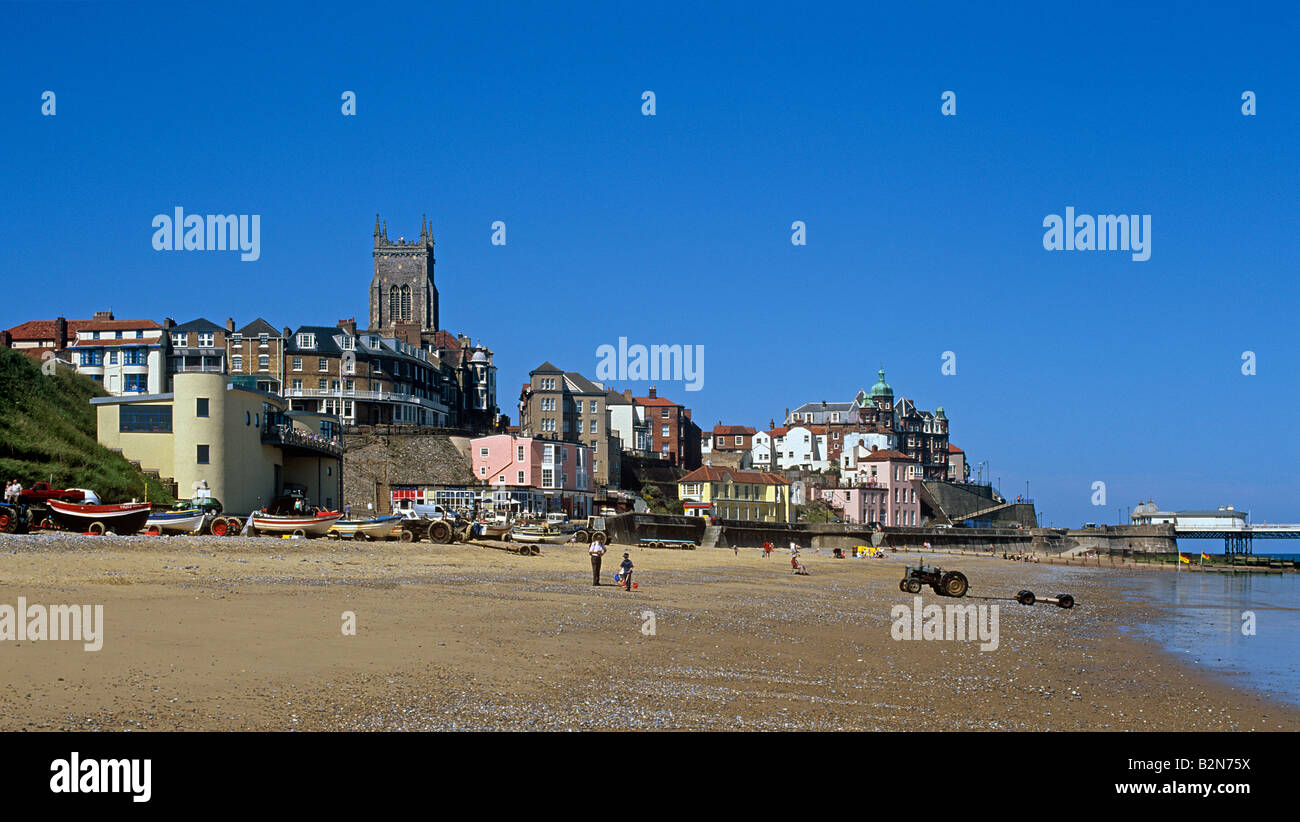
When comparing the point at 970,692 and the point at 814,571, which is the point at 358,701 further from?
the point at 814,571

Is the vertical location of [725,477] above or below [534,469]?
below

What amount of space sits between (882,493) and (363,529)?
111039mm

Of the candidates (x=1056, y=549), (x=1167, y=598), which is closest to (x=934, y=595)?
(x=1167, y=598)

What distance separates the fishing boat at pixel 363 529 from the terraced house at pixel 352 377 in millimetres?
57360

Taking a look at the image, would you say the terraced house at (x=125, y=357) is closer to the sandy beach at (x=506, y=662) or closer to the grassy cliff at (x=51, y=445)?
the grassy cliff at (x=51, y=445)

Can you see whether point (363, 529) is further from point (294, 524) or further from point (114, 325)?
point (114, 325)

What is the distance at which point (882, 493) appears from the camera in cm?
14738

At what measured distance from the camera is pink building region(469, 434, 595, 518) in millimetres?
92169

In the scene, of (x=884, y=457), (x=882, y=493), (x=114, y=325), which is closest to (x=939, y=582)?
(x=114, y=325)

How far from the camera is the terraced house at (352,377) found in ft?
340

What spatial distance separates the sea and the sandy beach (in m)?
1.05

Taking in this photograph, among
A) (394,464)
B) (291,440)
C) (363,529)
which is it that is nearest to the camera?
(363,529)

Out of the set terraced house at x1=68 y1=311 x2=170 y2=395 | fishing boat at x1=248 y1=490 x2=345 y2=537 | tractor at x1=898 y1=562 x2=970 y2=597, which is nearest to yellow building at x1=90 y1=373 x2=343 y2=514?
fishing boat at x1=248 y1=490 x2=345 y2=537

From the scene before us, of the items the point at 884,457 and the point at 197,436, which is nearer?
the point at 197,436
